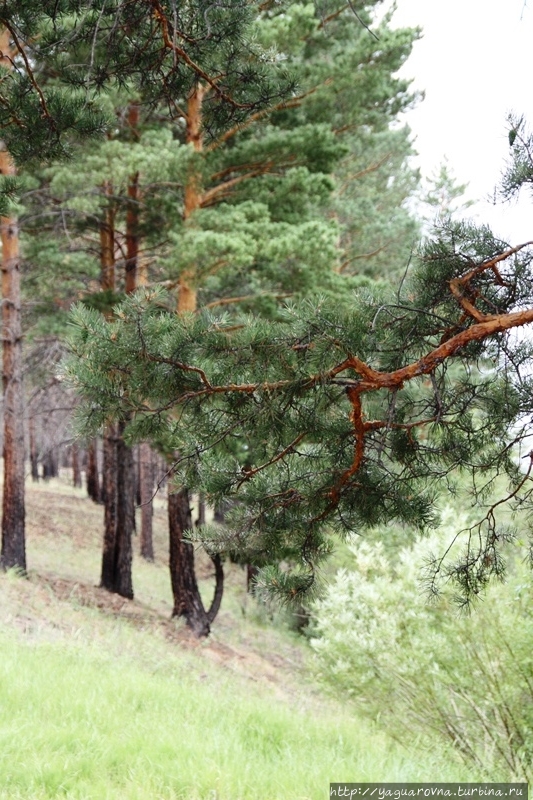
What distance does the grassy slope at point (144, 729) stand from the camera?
12.4ft

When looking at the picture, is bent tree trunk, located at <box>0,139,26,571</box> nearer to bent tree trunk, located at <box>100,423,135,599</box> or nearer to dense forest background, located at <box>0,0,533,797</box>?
bent tree trunk, located at <box>100,423,135,599</box>

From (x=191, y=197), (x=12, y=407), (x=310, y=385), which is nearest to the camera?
(x=310, y=385)

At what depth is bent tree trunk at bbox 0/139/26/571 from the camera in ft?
36.4

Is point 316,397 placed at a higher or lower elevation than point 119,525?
Answer: higher

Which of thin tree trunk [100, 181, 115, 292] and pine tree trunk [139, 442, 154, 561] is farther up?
thin tree trunk [100, 181, 115, 292]

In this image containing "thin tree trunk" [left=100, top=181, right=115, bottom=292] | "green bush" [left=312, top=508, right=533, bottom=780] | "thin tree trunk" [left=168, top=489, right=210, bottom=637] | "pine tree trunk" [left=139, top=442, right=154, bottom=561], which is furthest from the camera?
"pine tree trunk" [left=139, top=442, right=154, bottom=561]

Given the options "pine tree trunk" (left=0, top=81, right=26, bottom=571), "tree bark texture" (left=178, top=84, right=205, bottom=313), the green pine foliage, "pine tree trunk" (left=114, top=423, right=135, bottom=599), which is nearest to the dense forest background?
the green pine foliage

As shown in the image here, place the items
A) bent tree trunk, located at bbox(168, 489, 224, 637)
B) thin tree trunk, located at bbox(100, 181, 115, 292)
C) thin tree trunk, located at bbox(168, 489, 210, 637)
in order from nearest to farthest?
1. thin tree trunk, located at bbox(168, 489, 210, 637)
2. bent tree trunk, located at bbox(168, 489, 224, 637)
3. thin tree trunk, located at bbox(100, 181, 115, 292)

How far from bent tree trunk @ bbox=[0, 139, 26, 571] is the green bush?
5.35 metres

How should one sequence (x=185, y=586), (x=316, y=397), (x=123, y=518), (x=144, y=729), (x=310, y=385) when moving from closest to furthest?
1. (x=310, y=385)
2. (x=316, y=397)
3. (x=144, y=729)
4. (x=185, y=586)
5. (x=123, y=518)

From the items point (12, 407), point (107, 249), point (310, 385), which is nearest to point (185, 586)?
point (12, 407)

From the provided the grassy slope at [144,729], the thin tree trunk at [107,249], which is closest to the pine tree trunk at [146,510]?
the thin tree trunk at [107,249]

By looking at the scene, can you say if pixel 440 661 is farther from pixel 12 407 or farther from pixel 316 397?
pixel 12 407

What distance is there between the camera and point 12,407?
36.6ft
